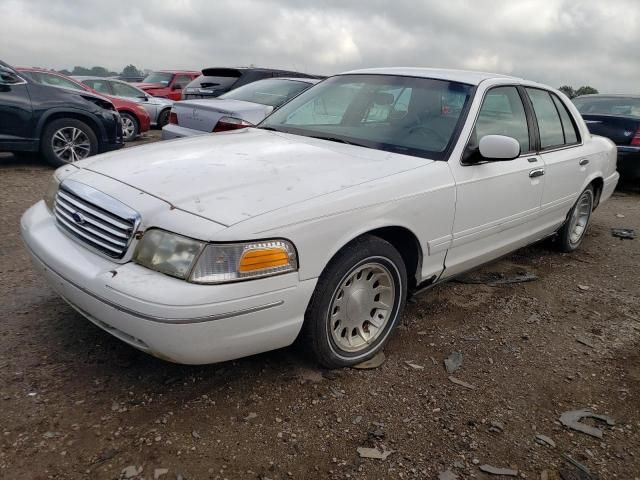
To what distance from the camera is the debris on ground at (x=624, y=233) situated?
5.81 m

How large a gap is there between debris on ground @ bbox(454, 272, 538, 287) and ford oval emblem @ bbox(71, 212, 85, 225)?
2.78 meters

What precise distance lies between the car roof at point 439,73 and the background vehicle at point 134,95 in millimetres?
9658

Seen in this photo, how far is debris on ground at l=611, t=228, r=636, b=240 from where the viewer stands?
19.1 ft

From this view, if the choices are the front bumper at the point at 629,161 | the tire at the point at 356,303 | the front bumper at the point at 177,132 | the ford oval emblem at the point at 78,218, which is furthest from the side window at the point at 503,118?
the front bumper at the point at 629,161

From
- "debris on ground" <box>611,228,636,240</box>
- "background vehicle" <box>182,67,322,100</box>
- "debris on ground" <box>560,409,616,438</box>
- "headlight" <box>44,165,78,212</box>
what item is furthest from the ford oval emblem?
"background vehicle" <box>182,67,322,100</box>

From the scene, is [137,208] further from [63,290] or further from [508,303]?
[508,303]

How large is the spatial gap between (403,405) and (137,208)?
1.54 metres

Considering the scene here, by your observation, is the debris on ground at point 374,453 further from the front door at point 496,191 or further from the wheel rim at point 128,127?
the wheel rim at point 128,127

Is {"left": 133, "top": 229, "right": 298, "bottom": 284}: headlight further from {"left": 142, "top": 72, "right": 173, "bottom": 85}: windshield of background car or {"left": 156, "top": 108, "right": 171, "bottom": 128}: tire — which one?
{"left": 142, "top": 72, "right": 173, "bottom": 85}: windshield of background car

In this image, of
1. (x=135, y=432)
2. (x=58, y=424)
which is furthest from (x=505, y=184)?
(x=58, y=424)

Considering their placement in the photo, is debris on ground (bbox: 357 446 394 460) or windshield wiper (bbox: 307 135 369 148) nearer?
debris on ground (bbox: 357 446 394 460)

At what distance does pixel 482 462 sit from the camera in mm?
2248

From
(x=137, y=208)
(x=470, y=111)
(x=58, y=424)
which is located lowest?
(x=58, y=424)

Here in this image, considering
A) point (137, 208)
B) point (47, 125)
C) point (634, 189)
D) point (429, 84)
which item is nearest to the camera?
point (137, 208)
